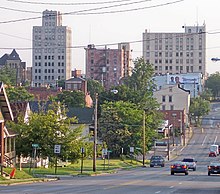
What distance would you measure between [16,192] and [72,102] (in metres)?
108

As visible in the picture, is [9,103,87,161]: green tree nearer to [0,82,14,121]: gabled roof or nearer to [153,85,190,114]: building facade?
[0,82,14,121]: gabled roof

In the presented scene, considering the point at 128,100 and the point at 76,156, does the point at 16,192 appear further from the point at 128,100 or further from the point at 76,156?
the point at 128,100

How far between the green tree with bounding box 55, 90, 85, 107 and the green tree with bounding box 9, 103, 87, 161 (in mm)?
73707

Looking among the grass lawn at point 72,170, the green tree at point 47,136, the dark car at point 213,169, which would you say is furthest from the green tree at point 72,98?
the dark car at point 213,169

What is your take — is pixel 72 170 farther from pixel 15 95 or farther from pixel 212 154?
pixel 15 95

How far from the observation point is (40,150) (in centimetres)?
6594

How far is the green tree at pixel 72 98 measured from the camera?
468 feet

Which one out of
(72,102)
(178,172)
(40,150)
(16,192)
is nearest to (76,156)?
(40,150)

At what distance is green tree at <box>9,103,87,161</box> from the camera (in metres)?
65.9

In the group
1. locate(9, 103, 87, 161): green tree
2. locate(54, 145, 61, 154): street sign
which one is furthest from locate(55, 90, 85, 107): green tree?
locate(54, 145, 61, 154): street sign

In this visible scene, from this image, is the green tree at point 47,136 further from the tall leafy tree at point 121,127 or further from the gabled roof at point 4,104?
the tall leafy tree at point 121,127

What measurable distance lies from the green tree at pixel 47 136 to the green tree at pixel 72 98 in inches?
2902

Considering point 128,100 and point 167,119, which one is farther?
point 167,119

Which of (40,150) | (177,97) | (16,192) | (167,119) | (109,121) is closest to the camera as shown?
(16,192)
